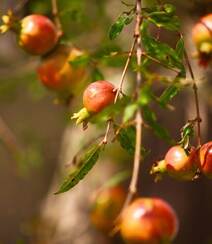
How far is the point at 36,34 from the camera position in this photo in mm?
1670

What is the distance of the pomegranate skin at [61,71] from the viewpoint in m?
1.75

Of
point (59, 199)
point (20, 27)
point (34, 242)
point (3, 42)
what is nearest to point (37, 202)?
point (3, 42)

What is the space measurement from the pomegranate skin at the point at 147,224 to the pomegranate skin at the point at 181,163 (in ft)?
0.41

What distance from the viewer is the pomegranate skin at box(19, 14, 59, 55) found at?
168 centimetres

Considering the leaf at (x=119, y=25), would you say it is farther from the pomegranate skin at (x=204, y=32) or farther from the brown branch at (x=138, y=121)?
the pomegranate skin at (x=204, y=32)

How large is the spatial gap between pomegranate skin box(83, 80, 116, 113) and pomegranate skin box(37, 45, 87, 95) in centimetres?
41

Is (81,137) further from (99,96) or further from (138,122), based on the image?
(138,122)

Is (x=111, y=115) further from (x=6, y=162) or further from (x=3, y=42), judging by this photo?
(x=6, y=162)

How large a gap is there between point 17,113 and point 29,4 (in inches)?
101

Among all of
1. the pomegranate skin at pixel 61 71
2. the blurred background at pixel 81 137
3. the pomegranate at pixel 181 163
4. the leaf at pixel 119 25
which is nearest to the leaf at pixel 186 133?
the pomegranate at pixel 181 163

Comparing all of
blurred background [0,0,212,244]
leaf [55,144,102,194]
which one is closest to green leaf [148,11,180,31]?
leaf [55,144,102,194]

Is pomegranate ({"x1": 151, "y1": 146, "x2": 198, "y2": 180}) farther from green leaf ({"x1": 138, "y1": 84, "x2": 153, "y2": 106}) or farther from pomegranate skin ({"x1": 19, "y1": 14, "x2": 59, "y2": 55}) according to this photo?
pomegranate skin ({"x1": 19, "y1": 14, "x2": 59, "y2": 55})

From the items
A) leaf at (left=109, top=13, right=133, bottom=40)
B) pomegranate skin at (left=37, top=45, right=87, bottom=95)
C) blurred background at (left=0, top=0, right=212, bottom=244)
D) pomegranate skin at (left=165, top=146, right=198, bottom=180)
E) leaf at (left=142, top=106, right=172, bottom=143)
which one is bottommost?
blurred background at (left=0, top=0, right=212, bottom=244)

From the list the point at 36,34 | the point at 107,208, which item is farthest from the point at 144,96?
the point at 107,208
